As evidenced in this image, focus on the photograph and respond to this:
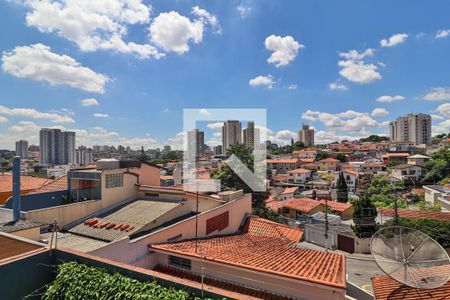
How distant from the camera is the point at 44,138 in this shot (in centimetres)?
7862

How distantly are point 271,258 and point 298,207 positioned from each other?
22423mm

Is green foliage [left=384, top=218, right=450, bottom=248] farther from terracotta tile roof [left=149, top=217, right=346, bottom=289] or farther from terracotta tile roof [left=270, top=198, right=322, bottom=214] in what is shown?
terracotta tile roof [left=149, top=217, right=346, bottom=289]

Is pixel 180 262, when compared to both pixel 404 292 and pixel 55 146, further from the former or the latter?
pixel 55 146

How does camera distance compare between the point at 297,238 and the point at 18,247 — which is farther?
the point at 297,238

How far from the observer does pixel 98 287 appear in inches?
150

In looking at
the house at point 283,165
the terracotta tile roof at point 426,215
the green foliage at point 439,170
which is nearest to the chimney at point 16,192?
the terracotta tile roof at point 426,215

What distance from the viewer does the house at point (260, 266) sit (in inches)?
196

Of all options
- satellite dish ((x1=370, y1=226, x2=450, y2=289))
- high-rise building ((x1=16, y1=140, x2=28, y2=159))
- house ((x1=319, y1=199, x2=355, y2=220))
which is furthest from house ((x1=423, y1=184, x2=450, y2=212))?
high-rise building ((x1=16, y1=140, x2=28, y2=159))

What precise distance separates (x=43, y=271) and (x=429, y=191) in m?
34.6

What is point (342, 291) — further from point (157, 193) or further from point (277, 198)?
point (277, 198)

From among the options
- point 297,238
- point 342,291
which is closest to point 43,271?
point 342,291
